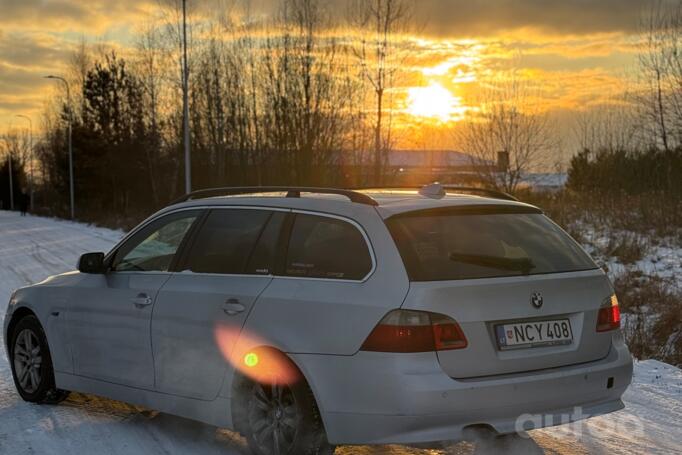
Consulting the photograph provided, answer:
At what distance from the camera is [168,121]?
44281mm

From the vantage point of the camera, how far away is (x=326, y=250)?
177 inches

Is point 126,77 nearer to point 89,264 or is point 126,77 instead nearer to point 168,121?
point 168,121

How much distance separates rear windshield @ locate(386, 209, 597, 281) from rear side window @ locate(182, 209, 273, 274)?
946 mm

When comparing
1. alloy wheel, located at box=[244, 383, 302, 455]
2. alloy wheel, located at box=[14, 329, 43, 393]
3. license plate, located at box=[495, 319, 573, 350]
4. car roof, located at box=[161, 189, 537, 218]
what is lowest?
alloy wheel, located at box=[14, 329, 43, 393]

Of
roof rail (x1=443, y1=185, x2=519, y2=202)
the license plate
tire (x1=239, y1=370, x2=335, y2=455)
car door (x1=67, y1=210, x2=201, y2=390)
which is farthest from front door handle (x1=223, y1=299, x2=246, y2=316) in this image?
roof rail (x1=443, y1=185, x2=519, y2=202)

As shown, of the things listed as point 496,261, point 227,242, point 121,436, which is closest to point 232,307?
point 227,242

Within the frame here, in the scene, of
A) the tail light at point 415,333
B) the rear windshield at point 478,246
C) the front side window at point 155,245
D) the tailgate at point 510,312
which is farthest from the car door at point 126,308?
the tailgate at point 510,312

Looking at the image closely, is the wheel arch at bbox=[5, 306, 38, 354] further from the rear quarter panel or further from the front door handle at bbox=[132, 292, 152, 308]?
the rear quarter panel

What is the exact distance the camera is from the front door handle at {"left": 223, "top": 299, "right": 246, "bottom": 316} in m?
4.65

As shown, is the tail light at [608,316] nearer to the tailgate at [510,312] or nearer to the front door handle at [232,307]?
the tailgate at [510,312]

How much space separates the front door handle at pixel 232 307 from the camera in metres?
4.65

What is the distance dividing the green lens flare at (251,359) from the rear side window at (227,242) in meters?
0.48

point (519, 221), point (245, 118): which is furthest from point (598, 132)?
point (519, 221)

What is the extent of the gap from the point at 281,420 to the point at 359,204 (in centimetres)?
125
